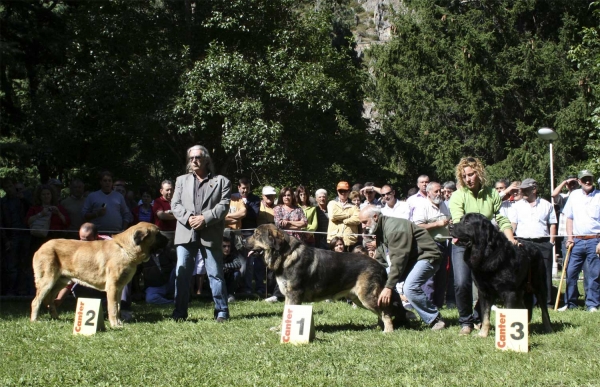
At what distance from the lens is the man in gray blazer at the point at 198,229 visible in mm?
8188

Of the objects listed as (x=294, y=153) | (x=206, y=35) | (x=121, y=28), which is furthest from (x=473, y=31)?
(x=121, y=28)

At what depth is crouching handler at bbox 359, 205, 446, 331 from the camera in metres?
7.48

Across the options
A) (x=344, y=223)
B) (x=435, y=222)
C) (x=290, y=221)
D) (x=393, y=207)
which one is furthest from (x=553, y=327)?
(x=290, y=221)

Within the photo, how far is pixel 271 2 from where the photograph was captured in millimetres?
22281

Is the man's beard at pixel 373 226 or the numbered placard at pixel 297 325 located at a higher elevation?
the man's beard at pixel 373 226

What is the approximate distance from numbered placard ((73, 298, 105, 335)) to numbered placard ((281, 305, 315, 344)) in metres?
2.06

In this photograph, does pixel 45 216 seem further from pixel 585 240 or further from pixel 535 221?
pixel 585 240

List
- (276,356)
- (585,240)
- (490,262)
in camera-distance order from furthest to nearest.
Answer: (585,240) → (490,262) → (276,356)

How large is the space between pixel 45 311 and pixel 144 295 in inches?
80.5

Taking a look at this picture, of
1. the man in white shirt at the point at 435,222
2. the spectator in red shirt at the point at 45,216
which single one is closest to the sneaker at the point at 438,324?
the man in white shirt at the point at 435,222

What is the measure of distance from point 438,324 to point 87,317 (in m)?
3.98

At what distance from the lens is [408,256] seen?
7559 mm

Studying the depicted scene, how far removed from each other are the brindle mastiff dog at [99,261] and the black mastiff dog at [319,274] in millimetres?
1415

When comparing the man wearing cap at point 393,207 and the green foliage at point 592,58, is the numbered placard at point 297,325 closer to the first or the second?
the man wearing cap at point 393,207
